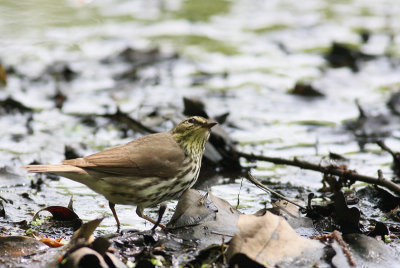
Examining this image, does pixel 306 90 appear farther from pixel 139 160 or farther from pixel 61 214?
pixel 61 214

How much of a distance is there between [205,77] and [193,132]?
4.03m

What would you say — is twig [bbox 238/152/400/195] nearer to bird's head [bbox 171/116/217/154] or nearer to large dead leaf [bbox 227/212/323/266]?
bird's head [bbox 171/116/217/154]

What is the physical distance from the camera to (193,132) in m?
5.41

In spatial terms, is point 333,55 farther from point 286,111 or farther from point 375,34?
point 286,111

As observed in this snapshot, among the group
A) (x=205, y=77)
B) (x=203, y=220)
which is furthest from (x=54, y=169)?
(x=205, y=77)

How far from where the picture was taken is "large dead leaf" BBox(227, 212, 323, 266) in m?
3.73

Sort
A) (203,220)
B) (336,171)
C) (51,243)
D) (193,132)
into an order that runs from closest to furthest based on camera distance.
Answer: (51,243) → (203,220) → (336,171) → (193,132)

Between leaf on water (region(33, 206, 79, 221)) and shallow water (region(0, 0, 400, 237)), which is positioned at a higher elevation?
leaf on water (region(33, 206, 79, 221))

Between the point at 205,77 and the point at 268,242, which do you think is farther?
the point at 205,77

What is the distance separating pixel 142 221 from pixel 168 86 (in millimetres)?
4190

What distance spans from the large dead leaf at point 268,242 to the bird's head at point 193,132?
1.58 m

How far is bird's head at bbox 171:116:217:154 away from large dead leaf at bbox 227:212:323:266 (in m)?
1.58

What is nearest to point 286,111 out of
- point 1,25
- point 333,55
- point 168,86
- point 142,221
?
point 168,86

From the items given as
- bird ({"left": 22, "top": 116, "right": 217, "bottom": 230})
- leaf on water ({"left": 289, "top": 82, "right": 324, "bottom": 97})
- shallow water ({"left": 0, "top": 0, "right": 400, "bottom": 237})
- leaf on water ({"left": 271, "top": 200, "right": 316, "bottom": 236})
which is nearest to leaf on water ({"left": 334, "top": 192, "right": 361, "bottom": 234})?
leaf on water ({"left": 271, "top": 200, "right": 316, "bottom": 236})
